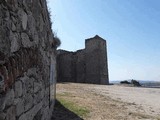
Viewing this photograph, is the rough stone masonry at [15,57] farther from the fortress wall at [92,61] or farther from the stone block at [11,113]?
the fortress wall at [92,61]

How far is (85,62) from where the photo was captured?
110 ft

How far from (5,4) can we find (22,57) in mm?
824

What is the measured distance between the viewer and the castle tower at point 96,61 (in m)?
31.8

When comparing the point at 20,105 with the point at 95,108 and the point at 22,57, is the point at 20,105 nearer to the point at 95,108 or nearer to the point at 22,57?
the point at 22,57

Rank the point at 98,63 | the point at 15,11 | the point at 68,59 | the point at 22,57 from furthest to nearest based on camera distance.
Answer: the point at 68,59 → the point at 98,63 → the point at 22,57 → the point at 15,11

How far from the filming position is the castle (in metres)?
31.9

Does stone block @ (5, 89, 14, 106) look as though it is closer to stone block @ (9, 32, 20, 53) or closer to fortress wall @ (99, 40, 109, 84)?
stone block @ (9, 32, 20, 53)

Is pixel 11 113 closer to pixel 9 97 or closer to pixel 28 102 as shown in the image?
pixel 9 97

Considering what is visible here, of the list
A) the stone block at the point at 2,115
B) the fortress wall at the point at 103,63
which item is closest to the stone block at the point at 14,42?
the stone block at the point at 2,115

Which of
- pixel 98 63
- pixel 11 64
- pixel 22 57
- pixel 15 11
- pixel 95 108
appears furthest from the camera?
pixel 98 63

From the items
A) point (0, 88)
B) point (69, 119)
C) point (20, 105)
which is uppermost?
point (0, 88)

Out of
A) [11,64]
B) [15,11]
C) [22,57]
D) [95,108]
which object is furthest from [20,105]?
[95,108]

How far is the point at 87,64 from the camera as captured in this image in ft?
108

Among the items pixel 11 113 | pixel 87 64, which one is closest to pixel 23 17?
pixel 11 113
